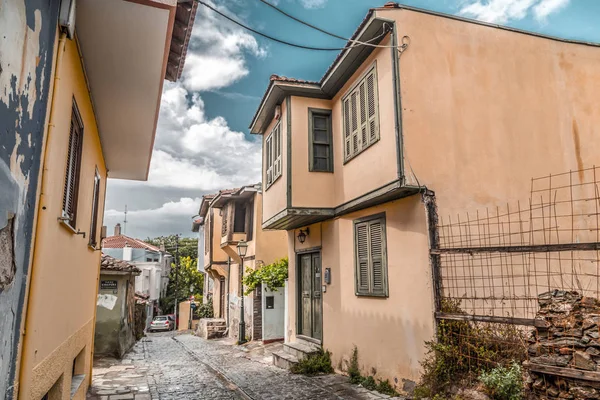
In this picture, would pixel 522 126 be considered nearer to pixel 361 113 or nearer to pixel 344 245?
pixel 361 113

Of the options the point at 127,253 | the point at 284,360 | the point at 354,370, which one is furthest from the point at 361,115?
the point at 127,253

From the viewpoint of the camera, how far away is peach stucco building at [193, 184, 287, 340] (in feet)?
55.9

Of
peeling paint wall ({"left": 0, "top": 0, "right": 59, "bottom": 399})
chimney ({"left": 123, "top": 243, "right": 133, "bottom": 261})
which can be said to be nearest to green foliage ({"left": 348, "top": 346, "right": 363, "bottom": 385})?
peeling paint wall ({"left": 0, "top": 0, "right": 59, "bottom": 399})

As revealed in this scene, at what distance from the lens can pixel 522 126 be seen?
26.4ft

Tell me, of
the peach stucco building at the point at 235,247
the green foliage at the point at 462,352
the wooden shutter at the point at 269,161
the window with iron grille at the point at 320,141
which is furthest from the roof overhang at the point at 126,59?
the peach stucco building at the point at 235,247

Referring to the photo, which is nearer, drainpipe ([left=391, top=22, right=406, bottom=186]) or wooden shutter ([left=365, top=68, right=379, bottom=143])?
drainpipe ([left=391, top=22, right=406, bottom=186])

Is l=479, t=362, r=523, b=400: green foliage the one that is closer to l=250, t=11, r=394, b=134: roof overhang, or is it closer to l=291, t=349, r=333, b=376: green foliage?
l=291, t=349, r=333, b=376: green foliage

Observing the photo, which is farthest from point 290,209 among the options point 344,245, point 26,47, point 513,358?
point 26,47

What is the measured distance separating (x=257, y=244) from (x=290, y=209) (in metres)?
8.03

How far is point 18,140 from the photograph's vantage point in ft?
9.10

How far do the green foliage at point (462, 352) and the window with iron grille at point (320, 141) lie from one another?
450 centimetres

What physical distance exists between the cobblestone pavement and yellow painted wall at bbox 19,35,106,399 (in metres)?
1.97

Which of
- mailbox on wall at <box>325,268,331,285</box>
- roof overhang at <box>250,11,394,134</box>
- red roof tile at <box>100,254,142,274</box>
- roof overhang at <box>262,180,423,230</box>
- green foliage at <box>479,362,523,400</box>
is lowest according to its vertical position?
green foliage at <box>479,362,523,400</box>

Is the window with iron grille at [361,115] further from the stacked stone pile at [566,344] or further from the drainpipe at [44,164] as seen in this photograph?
the drainpipe at [44,164]
